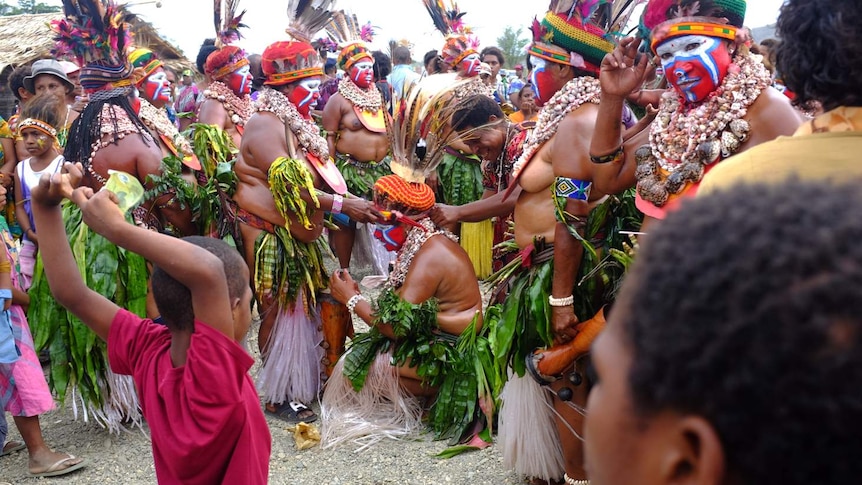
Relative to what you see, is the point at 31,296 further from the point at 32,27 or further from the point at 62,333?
the point at 32,27

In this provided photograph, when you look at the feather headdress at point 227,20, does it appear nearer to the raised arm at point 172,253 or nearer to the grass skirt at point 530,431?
the grass skirt at point 530,431

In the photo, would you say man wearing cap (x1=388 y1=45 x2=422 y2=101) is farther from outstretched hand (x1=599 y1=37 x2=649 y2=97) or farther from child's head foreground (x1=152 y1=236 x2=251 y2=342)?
child's head foreground (x1=152 y1=236 x2=251 y2=342)

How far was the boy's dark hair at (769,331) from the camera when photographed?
621mm

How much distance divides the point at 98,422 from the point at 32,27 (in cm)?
928

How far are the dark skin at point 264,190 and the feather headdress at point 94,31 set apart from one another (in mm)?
982

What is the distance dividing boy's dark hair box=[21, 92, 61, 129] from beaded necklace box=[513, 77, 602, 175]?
125 inches

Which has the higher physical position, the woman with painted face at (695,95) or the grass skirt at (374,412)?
the woman with painted face at (695,95)

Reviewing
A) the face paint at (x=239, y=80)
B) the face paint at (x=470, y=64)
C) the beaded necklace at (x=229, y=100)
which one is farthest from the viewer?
the face paint at (x=470, y=64)

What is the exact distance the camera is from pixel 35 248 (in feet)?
15.4

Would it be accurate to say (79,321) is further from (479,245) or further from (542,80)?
(479,245)

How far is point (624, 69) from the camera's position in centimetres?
249

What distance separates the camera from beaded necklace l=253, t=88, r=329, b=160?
4789 mm

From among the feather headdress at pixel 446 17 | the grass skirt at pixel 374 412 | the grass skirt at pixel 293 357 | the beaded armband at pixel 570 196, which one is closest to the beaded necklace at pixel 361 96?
the feather headdress at pixel 446 17

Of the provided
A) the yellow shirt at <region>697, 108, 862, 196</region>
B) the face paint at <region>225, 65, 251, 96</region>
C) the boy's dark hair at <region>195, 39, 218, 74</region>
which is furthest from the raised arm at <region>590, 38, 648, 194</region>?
the boy's dark hair at <region>195, 39, 218, 74</region>
